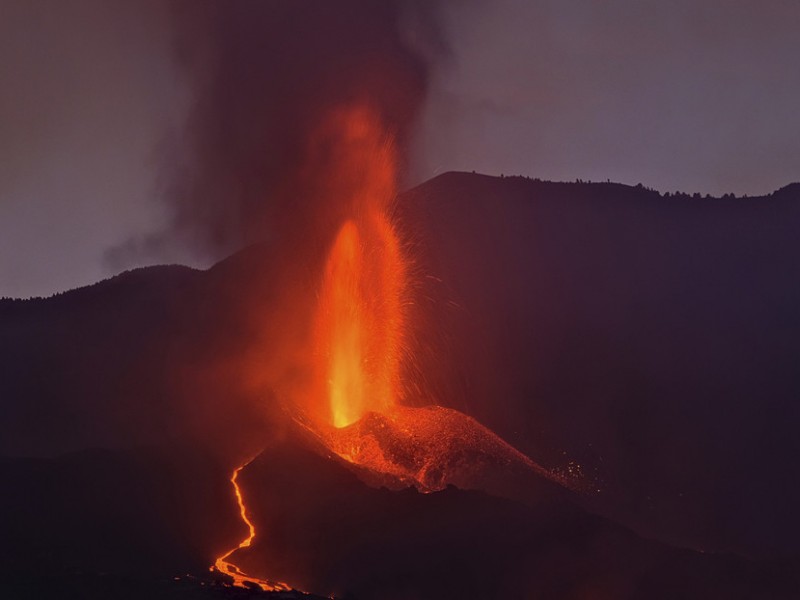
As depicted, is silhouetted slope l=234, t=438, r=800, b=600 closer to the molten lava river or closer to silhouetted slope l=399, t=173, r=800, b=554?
the molten lava river

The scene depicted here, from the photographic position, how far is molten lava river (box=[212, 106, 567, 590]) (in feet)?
88.2

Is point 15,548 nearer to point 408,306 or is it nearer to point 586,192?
point 408,306

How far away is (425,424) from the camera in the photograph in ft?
96.2

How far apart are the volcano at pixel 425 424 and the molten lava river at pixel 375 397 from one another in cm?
10

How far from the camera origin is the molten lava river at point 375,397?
2688 centimetres

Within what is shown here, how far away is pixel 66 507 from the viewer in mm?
25172

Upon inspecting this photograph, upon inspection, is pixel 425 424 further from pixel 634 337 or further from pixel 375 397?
pixel 634 337

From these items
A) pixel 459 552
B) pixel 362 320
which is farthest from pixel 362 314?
pixel 459 552

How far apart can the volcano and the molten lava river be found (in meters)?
0.10

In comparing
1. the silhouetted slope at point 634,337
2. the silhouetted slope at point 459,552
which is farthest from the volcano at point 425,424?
the silhouetted slope at point 634,337

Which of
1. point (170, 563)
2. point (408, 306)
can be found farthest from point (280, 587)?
point (408, 306)

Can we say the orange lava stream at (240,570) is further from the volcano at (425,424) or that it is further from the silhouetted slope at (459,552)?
the silhouetted slope at (459,552)

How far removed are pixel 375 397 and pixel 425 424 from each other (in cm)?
413

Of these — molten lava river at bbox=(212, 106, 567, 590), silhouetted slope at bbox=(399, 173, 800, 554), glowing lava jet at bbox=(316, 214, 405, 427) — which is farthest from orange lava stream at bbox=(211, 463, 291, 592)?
silhouetted slope at bbox=(399, 173, 800, 554)
